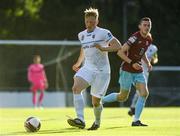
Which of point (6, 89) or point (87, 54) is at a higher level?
point (87, 54)

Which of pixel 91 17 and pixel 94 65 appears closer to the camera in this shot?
pixel 91 17

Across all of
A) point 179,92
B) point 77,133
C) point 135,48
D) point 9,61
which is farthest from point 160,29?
point 77,133

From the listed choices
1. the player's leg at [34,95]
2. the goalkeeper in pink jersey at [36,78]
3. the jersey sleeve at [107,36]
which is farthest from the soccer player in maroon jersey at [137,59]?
the goalkeeper in pink jersey at [36,78]

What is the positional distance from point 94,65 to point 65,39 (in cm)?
2665

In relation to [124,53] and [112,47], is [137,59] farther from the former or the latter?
[112,47]

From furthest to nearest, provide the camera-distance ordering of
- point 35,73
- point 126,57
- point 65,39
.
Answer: point 65,39 < point 35,73 < point 126,57

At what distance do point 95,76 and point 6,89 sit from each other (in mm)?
17685

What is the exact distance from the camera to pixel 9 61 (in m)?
33.4

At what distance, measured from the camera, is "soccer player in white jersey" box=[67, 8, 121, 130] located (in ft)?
49.0

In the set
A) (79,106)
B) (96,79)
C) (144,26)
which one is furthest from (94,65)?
(144,26)

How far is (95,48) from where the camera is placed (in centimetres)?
1505

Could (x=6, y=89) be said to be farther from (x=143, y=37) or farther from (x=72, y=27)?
(x=143, y=37)

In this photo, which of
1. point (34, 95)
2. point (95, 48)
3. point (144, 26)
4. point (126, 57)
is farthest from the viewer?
point (34, 95)

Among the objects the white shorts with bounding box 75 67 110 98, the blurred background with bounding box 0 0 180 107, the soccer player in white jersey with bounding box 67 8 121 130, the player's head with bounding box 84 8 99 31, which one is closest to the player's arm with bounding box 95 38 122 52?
the soccer player in white jersey with bounding box 67 8 121 130
